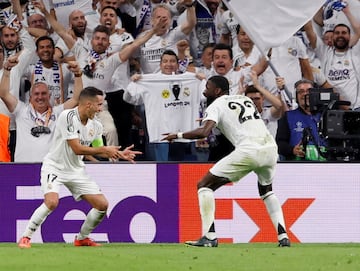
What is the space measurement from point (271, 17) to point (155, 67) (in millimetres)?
2157

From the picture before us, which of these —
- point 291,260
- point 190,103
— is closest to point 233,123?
point 291,260

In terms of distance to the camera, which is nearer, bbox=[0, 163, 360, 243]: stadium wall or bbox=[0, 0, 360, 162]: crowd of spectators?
bbox=[0, 163, 360, 243]: stadium wall

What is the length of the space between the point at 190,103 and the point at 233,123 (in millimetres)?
4002

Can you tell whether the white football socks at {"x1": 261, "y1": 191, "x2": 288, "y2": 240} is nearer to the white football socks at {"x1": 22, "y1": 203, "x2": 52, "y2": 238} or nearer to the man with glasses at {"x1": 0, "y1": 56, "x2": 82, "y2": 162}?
the white football socks at {"x1": 22, "y1": 203, "x2": 52, "y2": 238}

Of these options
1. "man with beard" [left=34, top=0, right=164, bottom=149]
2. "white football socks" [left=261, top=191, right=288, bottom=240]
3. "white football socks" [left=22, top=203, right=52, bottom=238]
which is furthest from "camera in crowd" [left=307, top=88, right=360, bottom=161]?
"white football socks" [left=22, top=203, right=52, bottom=238]

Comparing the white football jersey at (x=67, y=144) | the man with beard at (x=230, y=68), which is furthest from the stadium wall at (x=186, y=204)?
the white football jersey at (x=67, y=144)

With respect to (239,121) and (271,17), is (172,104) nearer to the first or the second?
(271,17)

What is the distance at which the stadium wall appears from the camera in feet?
56.2

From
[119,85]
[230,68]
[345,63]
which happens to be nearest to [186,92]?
[230,68]

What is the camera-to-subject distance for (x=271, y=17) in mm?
17922

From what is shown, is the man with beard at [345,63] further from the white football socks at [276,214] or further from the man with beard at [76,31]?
the white football socks at [276,214]

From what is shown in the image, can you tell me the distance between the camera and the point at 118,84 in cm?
1870

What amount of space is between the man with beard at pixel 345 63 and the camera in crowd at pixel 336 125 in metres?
1.74

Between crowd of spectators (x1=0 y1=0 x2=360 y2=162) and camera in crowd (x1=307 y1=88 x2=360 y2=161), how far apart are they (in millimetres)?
857
